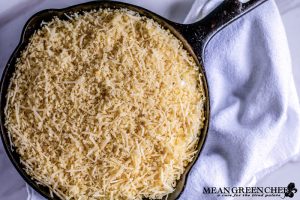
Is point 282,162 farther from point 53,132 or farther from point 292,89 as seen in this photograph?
point 53,132

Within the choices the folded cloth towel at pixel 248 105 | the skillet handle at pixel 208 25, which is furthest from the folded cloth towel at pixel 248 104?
the skillet handle at pixel 208 25

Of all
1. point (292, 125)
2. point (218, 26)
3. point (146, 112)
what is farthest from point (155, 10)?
point (292, 125)

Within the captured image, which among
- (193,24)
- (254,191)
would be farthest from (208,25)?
(254,191)

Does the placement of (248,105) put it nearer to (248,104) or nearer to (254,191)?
(248,104)

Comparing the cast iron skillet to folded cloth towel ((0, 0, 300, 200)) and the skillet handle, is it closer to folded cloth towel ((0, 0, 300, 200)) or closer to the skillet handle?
the skillet handle

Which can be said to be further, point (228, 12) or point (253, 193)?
point (253, 193)

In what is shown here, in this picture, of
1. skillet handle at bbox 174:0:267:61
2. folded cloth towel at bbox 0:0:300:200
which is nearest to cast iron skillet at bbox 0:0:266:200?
skillet handle at bbox 174:0:267:61
